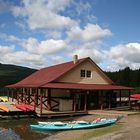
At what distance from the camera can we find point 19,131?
78.9ft

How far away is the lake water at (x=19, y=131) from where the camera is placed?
2173cm

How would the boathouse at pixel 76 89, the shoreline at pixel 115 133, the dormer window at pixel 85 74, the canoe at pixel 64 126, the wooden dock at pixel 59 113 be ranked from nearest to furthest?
the shoreline at pixel 115 133
the canoe at pixel 64 126
the wooden dock at pixel 59 113
the boathouse at pixel 76 89
the dormer window at pixel 85 74

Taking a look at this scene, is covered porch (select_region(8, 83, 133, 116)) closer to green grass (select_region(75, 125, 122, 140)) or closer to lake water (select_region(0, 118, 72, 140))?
lake water (select_region(0, 118, 72, 140))

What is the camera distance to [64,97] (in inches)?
1383

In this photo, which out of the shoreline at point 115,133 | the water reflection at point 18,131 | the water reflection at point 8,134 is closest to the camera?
the shoreline at point 115,133

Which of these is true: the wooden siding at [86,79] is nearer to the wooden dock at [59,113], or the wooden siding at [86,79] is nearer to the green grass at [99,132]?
the wooden dock at [59,113]

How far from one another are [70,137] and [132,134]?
3.90m

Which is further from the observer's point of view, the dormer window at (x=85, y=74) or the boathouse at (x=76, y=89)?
the dormer window at (x=85, y=74)

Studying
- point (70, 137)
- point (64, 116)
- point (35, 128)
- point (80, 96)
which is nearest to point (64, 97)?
point (80, 96)

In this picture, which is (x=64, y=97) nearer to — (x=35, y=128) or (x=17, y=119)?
(x=17, y=119)

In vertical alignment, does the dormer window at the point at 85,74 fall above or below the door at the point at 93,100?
above

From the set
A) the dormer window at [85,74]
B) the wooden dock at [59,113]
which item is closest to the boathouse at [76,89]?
the dormer window at [85,74]

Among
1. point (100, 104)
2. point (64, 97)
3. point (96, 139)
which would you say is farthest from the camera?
point (100, 104)

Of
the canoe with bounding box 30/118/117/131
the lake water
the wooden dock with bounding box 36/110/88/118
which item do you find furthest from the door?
the canoe with bounding box 30/118/117/131
